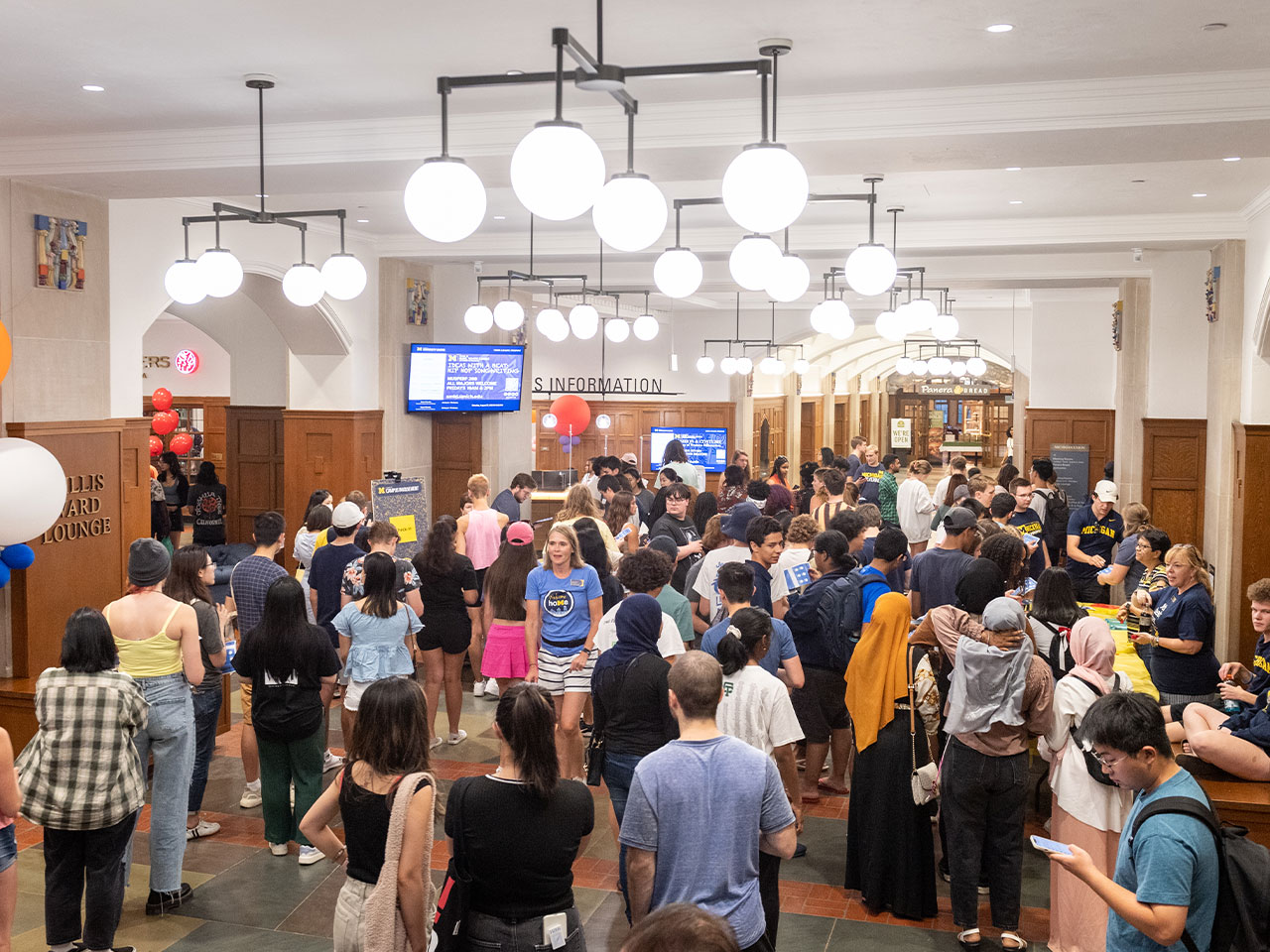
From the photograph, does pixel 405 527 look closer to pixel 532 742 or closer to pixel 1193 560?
pixel 1193 560

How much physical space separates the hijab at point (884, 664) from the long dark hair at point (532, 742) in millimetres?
2030

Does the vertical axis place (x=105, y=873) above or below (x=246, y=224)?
below

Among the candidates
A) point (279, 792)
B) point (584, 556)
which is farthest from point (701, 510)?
point (279, 792)

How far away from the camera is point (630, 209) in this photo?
3.17 meters

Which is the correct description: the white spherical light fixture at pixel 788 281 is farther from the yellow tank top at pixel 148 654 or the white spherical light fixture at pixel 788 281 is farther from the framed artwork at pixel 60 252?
the framed artwork at pixel 60 252

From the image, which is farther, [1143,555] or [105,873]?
[1143,555]

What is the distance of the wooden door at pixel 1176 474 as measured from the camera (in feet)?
34.2

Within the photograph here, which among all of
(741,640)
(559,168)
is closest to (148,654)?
(741,640)

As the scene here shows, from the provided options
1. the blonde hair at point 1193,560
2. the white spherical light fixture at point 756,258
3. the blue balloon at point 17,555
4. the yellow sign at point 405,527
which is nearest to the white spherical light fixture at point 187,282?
the blue balloon at point 17,555

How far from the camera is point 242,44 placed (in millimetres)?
4562

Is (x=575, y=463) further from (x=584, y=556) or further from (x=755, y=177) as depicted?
(x=755, y=177)

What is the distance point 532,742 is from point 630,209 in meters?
1.53

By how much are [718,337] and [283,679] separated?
15390 millimetres

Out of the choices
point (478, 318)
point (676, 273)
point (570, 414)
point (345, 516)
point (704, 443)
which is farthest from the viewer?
point (704, 443)
